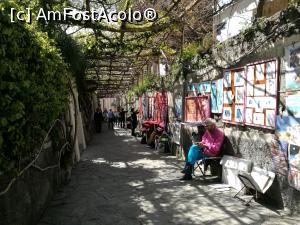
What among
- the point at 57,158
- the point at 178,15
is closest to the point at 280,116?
the point at 57,158

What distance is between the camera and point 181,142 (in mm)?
10969

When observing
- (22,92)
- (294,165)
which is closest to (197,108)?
(294,165)

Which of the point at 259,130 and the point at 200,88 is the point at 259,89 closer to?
the point at 259,130

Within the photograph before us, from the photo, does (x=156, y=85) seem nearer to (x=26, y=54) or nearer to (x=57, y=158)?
(x=57, y=158)

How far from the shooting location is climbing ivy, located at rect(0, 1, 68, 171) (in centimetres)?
386

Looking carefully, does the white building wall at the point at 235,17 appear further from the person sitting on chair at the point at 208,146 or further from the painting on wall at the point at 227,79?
the person sitting on chair at the point at 208,146

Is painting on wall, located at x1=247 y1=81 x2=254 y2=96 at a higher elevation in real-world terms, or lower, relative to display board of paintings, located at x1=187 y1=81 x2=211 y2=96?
lower

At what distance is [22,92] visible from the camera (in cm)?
441

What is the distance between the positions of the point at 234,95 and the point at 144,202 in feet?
9.29

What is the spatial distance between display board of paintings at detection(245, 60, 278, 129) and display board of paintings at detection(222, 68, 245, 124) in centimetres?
26

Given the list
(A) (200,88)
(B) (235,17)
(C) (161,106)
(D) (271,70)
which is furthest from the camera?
(C) (161,106)

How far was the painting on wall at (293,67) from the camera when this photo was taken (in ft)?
16.4

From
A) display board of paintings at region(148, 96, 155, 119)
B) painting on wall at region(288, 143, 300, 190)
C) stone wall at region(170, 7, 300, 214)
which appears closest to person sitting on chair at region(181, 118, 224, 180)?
stone wall at region(170, 7, 300, 214)

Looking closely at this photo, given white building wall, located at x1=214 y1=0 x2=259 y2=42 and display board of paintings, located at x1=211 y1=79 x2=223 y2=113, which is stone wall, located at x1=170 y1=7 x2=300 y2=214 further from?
white building wall, located at x1=214 y1=0 x2=259 y2=42
